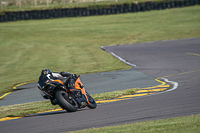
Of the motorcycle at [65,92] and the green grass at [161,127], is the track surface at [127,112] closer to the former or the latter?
the motorcycle at [65,92]

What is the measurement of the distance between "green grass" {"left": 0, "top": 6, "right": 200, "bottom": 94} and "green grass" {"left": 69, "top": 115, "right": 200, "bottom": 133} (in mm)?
9340

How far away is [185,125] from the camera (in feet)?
20.3

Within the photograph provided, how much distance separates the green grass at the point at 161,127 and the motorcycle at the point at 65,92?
5.70 feet

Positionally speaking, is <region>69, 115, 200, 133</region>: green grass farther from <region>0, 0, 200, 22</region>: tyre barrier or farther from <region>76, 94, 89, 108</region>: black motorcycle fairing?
<region>0, 0, 200, 22</region>: tyre barrier

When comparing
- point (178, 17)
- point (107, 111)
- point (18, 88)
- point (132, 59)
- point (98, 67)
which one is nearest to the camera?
point (107, 111)

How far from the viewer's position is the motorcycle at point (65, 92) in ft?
26.9

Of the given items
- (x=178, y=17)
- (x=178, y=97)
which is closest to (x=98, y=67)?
(x=178, y=97)

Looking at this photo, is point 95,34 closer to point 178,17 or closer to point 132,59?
point 178,17

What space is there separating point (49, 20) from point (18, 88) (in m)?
32.1

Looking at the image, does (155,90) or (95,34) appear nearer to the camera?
(155,90)

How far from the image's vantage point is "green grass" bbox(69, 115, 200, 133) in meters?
5.95

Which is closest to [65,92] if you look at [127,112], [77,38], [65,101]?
[65,101]

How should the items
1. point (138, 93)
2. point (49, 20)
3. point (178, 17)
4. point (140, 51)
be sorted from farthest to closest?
1. point (49, 20)
2. point (178, 17)
3. point (140, 51)
4. point (138, 93)

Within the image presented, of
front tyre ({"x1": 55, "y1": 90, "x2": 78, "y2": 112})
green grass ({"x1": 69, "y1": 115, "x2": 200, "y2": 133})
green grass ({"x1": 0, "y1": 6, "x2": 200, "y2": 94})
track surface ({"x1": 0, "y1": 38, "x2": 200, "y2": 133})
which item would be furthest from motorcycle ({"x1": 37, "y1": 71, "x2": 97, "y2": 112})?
green grass ({"x1": 0, "y1": 6, "x2": 200, "y2": 94})
